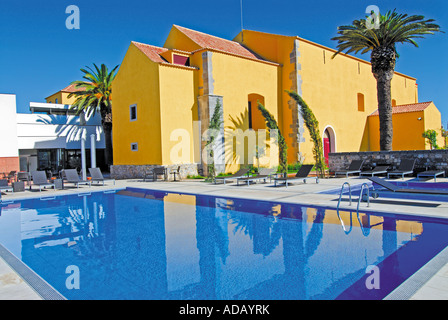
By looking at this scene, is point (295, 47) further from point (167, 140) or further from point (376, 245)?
point (376, 245)

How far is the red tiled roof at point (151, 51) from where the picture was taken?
19.7 meters

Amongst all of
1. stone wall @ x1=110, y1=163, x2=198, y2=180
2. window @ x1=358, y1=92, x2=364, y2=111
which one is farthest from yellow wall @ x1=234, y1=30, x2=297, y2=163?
window @ x1=358, y1=92, x2=364, y2=111

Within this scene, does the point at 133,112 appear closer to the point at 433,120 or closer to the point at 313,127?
the point at 313,127

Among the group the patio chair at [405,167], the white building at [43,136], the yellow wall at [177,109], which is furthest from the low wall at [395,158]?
the white building at [43,136]

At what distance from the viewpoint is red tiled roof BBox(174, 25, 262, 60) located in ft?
71.7

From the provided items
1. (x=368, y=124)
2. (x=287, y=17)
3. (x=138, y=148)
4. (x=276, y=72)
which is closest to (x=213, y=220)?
(x=138, y=148)

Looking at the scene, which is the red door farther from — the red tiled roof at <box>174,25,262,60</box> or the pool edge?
the pool edge

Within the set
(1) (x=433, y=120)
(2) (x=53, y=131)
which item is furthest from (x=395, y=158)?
(2) (x=53, y=131)

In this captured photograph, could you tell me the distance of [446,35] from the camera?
62.0 ft

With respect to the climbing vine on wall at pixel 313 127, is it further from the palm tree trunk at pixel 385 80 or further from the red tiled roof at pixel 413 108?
the red tiled roof at pixel 413 108

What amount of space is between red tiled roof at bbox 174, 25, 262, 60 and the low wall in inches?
337

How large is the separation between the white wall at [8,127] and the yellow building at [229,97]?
6.77m

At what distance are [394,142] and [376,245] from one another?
78.0 feet

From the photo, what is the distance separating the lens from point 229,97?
2059cm
